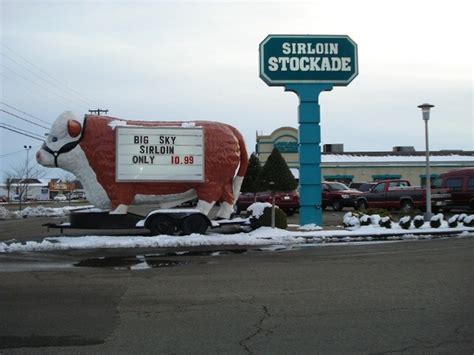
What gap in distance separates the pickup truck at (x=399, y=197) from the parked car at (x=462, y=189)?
31 cm

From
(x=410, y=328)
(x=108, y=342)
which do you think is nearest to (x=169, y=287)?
(x=108, y=342)

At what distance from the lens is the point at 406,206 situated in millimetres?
→ 26828

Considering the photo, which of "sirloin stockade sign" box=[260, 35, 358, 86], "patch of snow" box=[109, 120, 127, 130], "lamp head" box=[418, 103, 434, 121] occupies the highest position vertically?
"sirloin stockade sign" box=[260, 35, 358, 86]

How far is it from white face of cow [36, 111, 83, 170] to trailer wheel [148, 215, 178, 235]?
337cm

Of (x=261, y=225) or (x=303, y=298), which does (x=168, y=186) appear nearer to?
(x=261, y=225)

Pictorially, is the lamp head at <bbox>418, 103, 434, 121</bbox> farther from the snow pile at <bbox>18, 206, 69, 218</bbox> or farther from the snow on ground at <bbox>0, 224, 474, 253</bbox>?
the snow pile at <bbox>18, 206, 69, 218</bbox>

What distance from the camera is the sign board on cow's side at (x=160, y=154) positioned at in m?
17.0

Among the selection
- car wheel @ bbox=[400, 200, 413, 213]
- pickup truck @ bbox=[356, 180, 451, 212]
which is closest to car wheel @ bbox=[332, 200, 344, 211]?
pickup truck @ bbox=[356, 180, 451, 212]

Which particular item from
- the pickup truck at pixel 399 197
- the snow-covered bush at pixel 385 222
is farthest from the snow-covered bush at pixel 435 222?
the pickup truck at pixel 399 197

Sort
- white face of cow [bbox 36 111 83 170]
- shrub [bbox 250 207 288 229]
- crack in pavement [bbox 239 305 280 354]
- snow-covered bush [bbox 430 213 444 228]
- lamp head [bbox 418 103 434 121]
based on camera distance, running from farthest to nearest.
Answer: lamp head [bbox 418 103 434 121] → snow-covered bush [bbox 430 213 444 228] → shrub [bbox 250 207 288 229] → white face of cow [bbox 36 111 83 170] → crack in pavement [bbox 239 305 280 354]

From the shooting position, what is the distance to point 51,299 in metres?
7.89

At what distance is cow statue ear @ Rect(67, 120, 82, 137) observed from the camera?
1658 centimetres

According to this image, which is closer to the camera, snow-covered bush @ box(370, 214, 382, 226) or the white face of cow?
the white face of cow

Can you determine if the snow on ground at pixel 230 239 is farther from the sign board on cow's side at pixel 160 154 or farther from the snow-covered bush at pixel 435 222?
the sign board on cow's side at pixel 160 154
